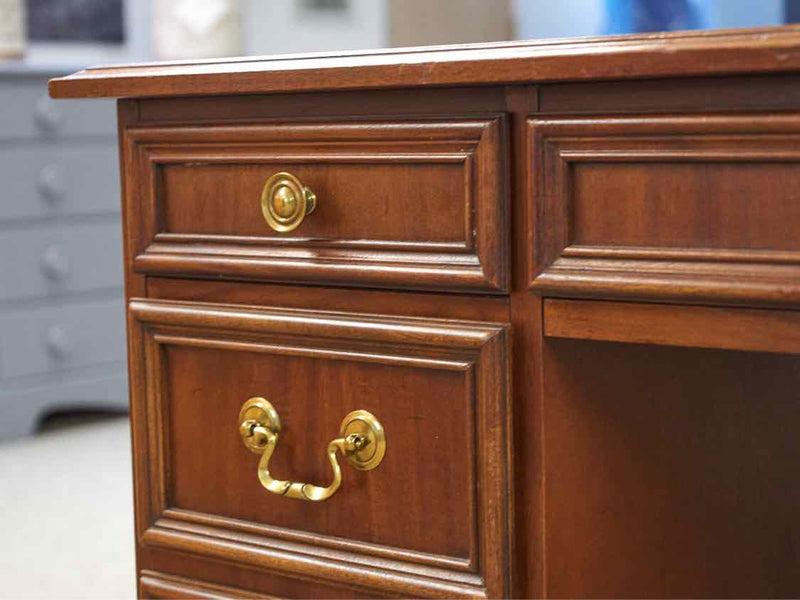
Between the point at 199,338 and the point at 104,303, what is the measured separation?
1779mm

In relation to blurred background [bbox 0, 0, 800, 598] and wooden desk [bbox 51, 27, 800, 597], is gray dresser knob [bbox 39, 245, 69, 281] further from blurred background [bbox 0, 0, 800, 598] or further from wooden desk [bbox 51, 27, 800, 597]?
wooden desk [bbox 51, 27, 800, 597]

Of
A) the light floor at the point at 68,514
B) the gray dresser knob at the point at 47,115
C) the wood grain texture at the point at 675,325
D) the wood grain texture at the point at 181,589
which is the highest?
the gray dresser knob at the point at 47,115

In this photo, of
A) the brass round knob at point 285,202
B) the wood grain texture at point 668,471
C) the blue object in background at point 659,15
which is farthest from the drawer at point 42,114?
the wood grain texture at point 668,471

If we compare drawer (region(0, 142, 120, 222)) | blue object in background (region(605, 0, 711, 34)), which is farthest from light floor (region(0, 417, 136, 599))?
blue object in background (region(605, 0, 711, 34))

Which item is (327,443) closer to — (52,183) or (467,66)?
(467,66)

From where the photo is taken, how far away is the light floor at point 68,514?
5.37ft

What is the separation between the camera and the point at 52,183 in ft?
8.18

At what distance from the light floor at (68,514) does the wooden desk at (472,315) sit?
0.73 meters

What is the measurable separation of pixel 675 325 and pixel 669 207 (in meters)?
0.07

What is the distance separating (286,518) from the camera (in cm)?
89

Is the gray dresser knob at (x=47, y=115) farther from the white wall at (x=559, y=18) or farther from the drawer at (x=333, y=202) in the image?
the drawer at (x=333, y=202)

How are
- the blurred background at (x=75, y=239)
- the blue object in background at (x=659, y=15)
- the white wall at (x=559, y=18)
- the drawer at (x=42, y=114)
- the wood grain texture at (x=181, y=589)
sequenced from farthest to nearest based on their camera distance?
1. the white wall at (x=559, y=18)
2. the blue object in background at (x=659, y=15)
3. the drawer at (x=42, y=114)
4. the blurred background at (x=75, y=239)
5. the wood grain texture at (x=181, y=589)

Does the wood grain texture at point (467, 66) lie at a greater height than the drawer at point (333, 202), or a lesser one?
greater

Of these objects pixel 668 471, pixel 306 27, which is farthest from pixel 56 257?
pixel 668 471
